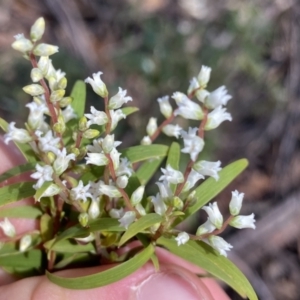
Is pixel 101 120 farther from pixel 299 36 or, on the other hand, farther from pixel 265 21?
pixel 299 36

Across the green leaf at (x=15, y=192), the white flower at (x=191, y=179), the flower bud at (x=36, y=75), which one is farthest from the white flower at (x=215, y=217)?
the flower bud at (x=36, y=75)

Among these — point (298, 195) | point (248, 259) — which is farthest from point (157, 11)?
point (248, 259)

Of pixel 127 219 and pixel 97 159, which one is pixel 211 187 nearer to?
pixel 127 219

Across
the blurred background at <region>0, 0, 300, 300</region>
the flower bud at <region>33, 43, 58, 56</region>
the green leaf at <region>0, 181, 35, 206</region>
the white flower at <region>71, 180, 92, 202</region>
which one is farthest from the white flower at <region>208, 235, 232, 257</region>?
the blurred background at <region>0, 0, 300, 300</region>

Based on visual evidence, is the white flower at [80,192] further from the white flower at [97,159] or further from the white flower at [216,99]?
the white flower at [216,99]

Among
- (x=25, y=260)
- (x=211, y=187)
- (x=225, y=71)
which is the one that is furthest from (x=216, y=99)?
(x=225, y=71)

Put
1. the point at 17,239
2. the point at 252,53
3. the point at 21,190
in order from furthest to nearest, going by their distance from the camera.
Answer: the point at 252,53 < the point at 17,239 < the point at 21,190
